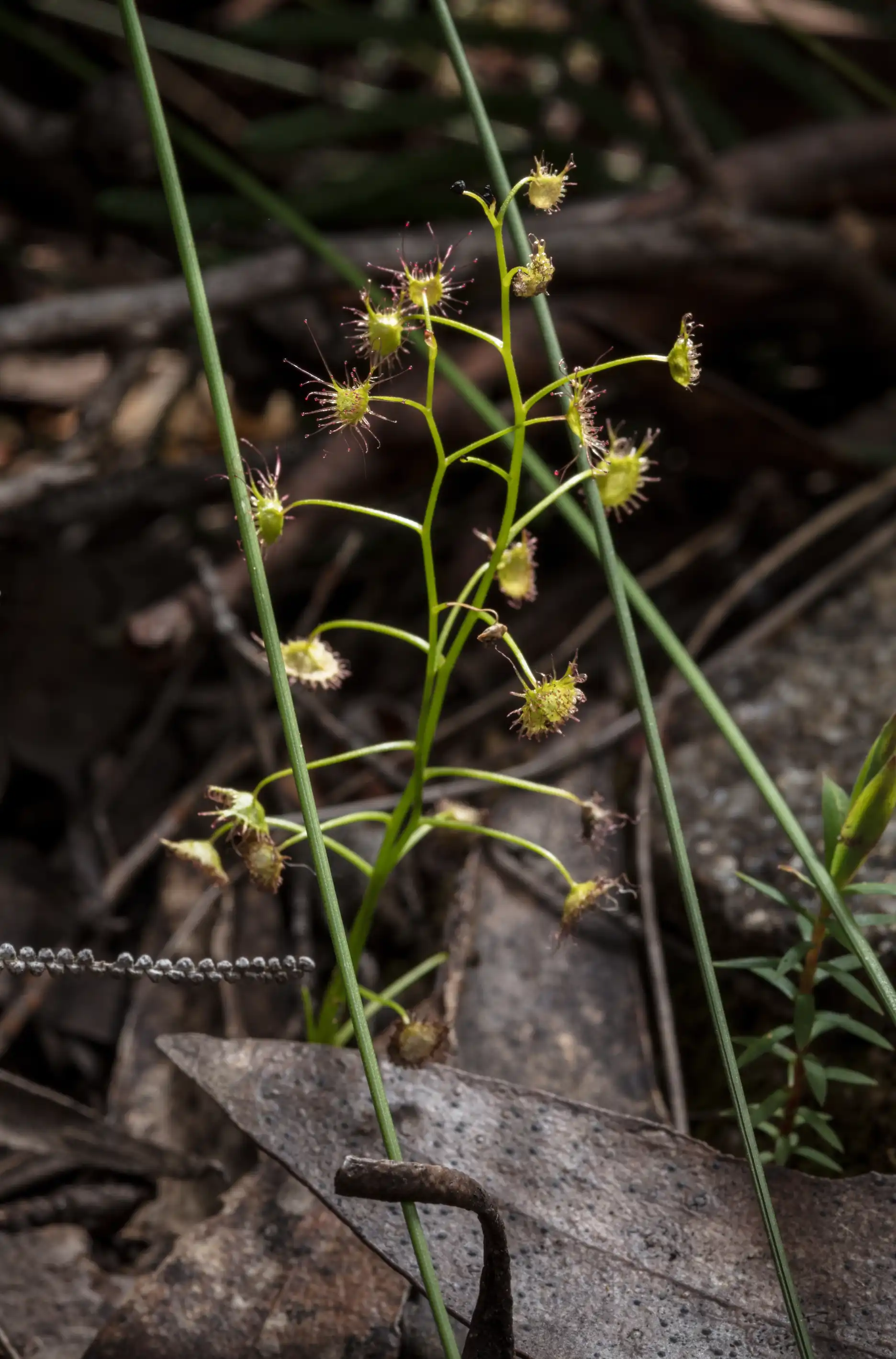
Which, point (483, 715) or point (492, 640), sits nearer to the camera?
point (492, 640)

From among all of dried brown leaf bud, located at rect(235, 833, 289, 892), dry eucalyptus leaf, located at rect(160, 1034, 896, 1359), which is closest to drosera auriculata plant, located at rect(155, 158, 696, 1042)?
dried brown leaf bud, located at rect(235, 833, 289, 892)

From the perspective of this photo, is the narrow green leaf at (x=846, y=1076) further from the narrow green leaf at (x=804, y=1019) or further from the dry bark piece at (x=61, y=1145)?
the dry bark piece at (x=61, y=1145)

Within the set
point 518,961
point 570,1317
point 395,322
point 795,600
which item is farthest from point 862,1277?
point 795,600

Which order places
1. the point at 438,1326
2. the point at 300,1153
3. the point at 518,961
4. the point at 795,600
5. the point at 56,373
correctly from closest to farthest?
the point at 438,1326 → the point at 300,1153 → the point at 518,961 → the point at 795,600 → the point at 56,373

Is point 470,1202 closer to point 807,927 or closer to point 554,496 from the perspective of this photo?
point 807,927

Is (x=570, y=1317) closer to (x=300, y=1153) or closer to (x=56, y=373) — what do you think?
(x=300, y=1153)

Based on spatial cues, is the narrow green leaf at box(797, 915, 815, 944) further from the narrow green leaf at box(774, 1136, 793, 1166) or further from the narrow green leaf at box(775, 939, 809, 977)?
the narrow green leaf at box(774, 1136, 793, 1166)
